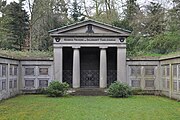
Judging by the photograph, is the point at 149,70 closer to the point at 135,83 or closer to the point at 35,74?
the point at 135,83

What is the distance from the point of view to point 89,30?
22.5 metres

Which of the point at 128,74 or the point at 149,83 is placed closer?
the point at 149,83

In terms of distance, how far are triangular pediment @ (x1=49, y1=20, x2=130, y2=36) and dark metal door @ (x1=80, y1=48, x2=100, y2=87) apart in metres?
2.35

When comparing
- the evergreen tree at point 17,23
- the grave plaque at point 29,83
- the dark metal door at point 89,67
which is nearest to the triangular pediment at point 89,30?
the dark metal door at point 89,67

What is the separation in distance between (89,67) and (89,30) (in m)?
3.83

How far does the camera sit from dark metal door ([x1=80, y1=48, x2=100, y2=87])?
80.4 feet

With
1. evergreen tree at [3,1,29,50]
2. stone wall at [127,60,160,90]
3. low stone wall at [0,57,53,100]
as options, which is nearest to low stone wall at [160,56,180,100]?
stone wall at [127,60,160,90]

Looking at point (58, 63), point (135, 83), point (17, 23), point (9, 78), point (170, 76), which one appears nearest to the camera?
point (170, 76)

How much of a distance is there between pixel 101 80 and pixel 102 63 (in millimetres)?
1249

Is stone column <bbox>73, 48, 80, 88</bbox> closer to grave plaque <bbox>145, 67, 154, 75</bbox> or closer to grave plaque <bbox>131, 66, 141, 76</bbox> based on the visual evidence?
grave plaque <bbox>131, 66, 141, 76</bbox>

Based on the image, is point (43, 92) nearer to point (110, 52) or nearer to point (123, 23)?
point (110, 52)

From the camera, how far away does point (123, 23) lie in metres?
30.9

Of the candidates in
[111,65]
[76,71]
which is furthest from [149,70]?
[76,71]

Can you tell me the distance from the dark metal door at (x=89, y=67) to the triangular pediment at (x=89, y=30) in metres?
2.35
